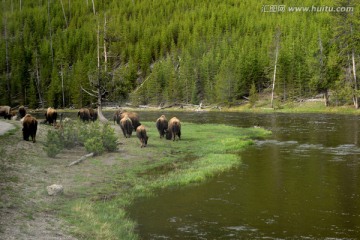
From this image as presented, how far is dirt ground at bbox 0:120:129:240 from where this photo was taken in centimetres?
986

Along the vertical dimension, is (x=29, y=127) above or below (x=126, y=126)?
above

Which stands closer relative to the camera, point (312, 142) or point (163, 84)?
point (312, 142)

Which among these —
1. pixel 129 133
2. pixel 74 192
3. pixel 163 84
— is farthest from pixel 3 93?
pixel 74 192

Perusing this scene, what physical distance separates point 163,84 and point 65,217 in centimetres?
9240

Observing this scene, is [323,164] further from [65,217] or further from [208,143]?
[65,217]

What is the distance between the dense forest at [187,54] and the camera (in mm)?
62344

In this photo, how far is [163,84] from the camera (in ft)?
338

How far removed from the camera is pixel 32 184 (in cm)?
1437

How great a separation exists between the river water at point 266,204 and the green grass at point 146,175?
1.95ft

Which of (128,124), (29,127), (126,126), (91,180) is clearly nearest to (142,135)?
(126,126)

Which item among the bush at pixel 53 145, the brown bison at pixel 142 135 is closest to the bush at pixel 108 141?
the bush at pixel 53 145

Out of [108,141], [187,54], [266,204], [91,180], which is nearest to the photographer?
[266,204]

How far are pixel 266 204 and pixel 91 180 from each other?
6.99 m

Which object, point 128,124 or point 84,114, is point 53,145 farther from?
point 84,114
